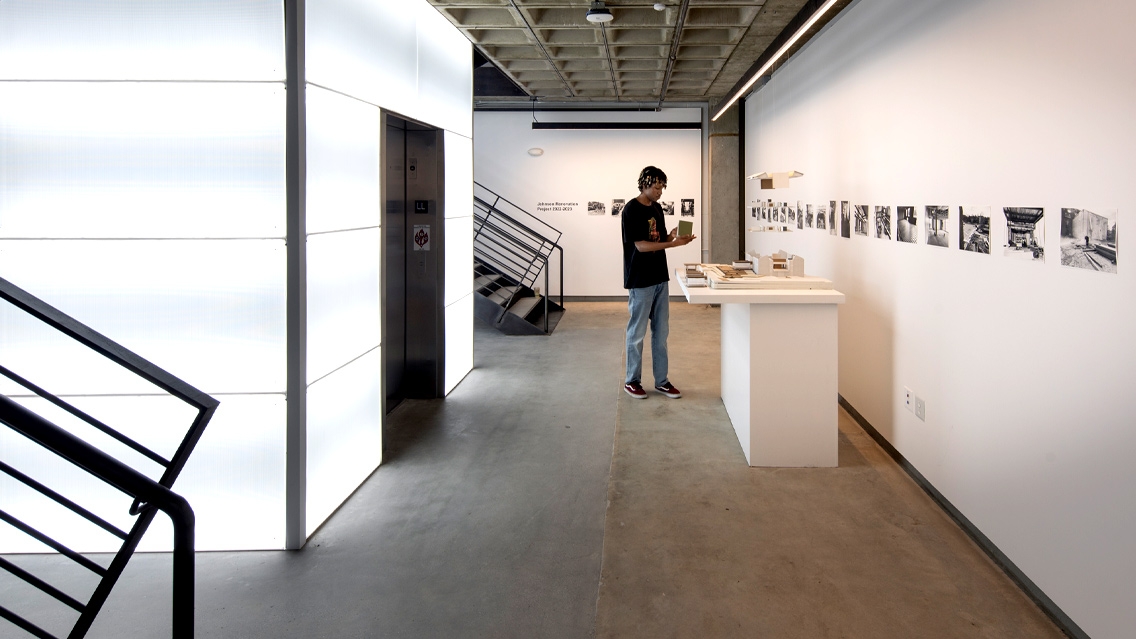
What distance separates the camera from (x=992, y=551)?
3562 millimetres

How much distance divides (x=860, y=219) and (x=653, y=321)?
1.73 meters

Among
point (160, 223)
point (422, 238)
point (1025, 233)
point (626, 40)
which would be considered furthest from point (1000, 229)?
point (626, 40)

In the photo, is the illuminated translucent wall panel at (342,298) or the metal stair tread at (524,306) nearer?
the illuminated translucent wall panel at (342,298)

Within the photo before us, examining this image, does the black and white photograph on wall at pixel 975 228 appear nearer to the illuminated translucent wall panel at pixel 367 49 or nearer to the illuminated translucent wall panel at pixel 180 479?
the illuminated translucent wall panel at pixel 367 49

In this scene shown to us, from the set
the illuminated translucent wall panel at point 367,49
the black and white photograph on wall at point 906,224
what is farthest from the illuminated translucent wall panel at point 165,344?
the black and white photograph on wall at point 906,224

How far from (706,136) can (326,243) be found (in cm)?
1086

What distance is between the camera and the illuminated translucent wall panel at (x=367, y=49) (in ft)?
12.5

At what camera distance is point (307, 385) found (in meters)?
3.76

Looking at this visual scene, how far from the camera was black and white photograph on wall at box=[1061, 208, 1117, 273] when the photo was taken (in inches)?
107

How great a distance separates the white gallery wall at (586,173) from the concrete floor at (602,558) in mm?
8630

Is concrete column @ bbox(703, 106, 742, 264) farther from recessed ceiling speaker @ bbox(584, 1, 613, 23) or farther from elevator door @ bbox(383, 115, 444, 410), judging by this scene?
elevator door @ bbox(383, 115, 444, 410)

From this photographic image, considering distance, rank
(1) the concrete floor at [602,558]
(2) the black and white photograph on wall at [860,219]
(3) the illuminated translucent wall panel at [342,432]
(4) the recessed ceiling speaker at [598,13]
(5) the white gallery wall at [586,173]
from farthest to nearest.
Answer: (5) the white gallery wall at [586,173], (4) the recessed ceiling speaker at [598,13], (2) the black and white photograph on wall at [860,219], (3) the illuminated translucent wall panel at [342,432], (1) the concrete floor at [602,558]

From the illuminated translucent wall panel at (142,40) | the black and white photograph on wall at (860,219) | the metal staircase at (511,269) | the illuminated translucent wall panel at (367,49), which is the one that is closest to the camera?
the illuminated translucent wall panel at (142,40)

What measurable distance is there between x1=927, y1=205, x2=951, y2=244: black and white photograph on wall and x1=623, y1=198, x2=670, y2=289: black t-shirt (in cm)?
223
